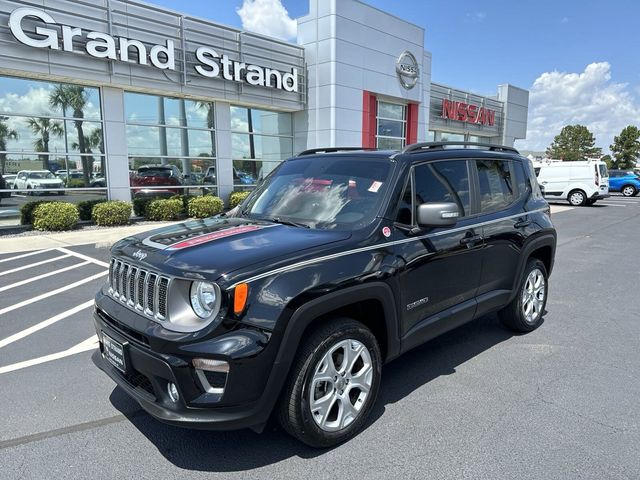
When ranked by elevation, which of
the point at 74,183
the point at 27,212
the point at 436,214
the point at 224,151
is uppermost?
the point at 224,151

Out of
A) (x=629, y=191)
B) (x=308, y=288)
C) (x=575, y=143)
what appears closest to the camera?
(x=308, y=288)

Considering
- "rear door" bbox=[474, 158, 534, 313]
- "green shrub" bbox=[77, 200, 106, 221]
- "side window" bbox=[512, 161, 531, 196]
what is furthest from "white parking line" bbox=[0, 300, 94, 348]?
"green shrub" bbox=[77, 200, 106, 221]

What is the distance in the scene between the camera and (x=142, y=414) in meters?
3.25

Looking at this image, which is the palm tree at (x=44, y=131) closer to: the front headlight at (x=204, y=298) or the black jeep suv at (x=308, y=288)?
the black jeep suv at (x=308, y=288)

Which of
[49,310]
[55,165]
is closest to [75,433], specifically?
[49,310]

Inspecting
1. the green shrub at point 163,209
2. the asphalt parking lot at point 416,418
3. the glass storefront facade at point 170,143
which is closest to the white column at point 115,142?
the glass storefront facade at point 170,143

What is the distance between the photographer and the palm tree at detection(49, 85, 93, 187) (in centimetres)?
1308

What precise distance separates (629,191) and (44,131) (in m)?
32.6

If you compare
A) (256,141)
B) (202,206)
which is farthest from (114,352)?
(256,141)

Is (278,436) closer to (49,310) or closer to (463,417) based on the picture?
(463,417)

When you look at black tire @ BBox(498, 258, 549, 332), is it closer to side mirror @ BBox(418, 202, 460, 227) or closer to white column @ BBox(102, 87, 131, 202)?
side mirror @ BBox(418, 202, 460, 227)

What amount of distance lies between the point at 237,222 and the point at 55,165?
11.8m

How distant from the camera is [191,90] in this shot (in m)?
15.0

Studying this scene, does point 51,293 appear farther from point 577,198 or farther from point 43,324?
point 577,198
